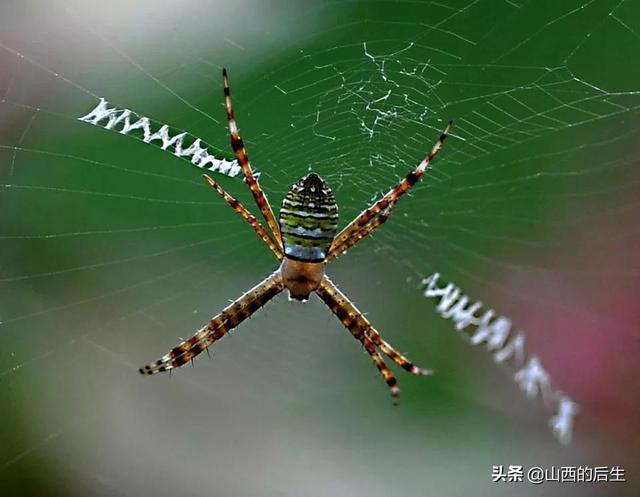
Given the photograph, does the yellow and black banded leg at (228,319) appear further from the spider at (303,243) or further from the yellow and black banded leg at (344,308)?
the yellow and black banded leg at (344,308)

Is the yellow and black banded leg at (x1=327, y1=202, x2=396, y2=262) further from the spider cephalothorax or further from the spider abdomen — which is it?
the spider abdomen

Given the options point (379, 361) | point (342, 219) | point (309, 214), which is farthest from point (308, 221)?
point (342, 219)

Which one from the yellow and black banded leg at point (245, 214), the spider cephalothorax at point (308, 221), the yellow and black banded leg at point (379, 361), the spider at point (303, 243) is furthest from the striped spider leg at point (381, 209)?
the yellow and black banded leg at point (379, 361)

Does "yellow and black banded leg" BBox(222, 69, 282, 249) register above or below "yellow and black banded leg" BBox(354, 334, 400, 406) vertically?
above

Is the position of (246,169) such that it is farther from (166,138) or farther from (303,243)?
(166,138)

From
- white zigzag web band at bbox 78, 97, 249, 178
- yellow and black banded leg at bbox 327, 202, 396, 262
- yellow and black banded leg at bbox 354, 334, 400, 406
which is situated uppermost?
white zigzag web band at bbox 78, 97, 249, 178

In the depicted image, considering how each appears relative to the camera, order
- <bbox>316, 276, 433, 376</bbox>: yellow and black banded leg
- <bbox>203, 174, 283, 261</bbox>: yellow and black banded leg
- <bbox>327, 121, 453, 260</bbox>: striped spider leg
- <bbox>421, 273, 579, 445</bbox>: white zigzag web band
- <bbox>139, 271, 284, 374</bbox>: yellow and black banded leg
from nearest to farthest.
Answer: <bbox>203, 174, 283, 261</bbox>: yellow and black banded leg
<bbox>327, 121, 453, 260</bbox>: striped spider leg
<bbox>139, 271, 284, 374</bbox>: yellow and black banded leg
<bbox>316, 276, 433, 376</bbox>: yellow and black banded leg
<bbox>421, 273, 579, 445</bbox>: white zigzag web band

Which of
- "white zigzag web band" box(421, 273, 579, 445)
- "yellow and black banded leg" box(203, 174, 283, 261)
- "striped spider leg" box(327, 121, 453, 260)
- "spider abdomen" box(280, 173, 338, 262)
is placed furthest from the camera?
"white zigzag web band" box(421, 273, 579, 445)

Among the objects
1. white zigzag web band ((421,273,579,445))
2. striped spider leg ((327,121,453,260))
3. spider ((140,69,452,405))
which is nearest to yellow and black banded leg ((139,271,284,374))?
spider ((140,69,452,405))

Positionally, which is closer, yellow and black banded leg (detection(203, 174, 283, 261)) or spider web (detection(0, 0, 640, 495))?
yellow and black banded leg (detection(203, 174, 283, 261))
